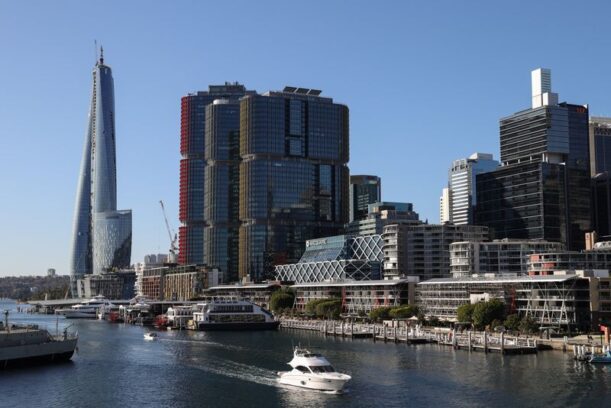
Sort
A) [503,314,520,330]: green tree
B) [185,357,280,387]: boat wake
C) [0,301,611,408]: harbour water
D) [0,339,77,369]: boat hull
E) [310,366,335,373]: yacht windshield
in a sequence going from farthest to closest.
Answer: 1. [503,314,520,330]: green tree
2. [0,339,77,369]: boat hull
3. [185,357,280,387]: boat wake
4. [310,366,335,373]: yacht windshield
5. [0,301,611,408]: harbour water

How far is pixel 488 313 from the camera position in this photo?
18125 cm

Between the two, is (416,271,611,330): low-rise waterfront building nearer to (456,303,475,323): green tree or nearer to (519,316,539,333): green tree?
(519,316,539,333): green tree

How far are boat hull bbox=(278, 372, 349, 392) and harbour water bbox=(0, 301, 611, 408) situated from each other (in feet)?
4.29

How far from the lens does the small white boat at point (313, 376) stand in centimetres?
10719

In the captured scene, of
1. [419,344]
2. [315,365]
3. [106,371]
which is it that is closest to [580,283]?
[419,344]

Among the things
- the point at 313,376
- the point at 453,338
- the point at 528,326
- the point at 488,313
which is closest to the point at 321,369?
the point at 313,376

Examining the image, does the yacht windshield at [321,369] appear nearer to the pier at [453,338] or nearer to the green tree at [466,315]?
the pier at [453,338]

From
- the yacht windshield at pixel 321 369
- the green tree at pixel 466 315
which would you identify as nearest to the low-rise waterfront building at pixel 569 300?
the green tree at pixel 466 315

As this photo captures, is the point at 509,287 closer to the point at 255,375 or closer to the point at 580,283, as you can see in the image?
the point at 580,283

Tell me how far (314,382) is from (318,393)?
7.04 feet

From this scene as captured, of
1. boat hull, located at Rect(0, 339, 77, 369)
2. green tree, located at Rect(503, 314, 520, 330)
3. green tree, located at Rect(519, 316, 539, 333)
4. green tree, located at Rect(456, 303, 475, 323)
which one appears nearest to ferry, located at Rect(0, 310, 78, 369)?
boat hull, located at Rect(0, 339, 77, 369)

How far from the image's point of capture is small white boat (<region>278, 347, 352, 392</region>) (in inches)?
4220

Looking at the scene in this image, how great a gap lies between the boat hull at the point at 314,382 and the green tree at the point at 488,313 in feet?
264

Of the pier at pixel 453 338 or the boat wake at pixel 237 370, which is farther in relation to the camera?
the pier at pixel 453 338
